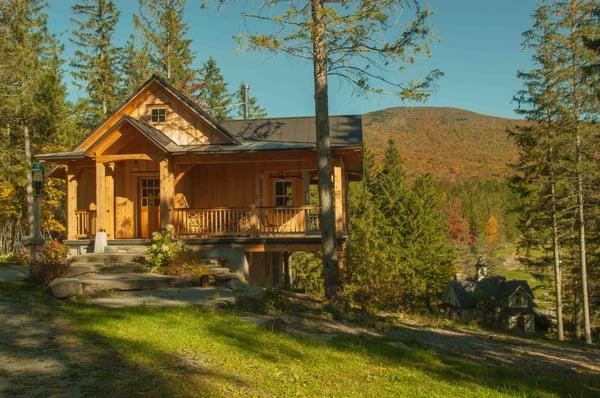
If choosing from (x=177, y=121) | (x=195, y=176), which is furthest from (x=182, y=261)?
(x=177, y=121)

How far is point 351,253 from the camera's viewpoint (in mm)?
23938

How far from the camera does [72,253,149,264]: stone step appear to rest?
1383cm

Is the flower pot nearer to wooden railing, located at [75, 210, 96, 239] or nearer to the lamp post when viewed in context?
the lamp post

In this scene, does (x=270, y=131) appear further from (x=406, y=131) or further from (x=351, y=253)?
(x=406, y=131)

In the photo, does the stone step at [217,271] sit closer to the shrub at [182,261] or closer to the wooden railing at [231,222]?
the shrub at [182,261]

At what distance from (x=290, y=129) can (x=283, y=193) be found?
7.66 ft

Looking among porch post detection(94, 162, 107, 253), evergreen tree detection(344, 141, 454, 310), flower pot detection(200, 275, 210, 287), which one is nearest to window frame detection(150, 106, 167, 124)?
porch post detection(94, 162, 107, 253)

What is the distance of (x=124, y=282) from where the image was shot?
11000mm

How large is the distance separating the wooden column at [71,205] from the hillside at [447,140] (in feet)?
368

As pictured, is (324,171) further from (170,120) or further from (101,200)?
(170,120)

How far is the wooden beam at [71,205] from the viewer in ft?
55.8

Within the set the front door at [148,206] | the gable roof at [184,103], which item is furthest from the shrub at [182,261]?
the gable roof at [184,103]

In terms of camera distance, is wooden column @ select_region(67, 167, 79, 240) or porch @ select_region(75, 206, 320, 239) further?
wooden column @ select_region(67, 167, 79, 240)

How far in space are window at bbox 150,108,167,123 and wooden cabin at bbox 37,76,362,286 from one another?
3 centimetres
